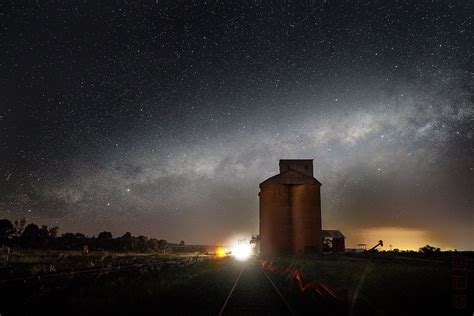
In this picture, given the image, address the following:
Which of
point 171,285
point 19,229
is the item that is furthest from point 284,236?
point 19,229

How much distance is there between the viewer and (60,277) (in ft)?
53.3

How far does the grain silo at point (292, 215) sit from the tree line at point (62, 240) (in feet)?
135

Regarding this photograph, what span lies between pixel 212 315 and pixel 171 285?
25.8 feet

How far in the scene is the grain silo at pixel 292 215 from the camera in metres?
51.4

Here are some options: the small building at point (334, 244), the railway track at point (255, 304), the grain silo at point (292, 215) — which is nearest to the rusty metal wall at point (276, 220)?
the grain silo at point (292, 215)

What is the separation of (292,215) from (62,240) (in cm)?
5543

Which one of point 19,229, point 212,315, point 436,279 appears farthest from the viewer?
point 19,229

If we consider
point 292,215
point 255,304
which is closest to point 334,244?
point 292,215

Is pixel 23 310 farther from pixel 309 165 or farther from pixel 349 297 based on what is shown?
pixel 309 165

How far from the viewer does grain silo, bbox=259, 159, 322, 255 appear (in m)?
51.4

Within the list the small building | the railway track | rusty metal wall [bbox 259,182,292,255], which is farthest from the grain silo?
the railway track

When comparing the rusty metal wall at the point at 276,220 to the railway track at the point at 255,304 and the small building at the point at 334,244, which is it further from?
the railway track at the point at 255,304

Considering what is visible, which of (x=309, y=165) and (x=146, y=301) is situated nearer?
(x=146, y=301)

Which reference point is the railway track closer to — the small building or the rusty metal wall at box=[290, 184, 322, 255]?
the rusty metal wall at box=[290, 184, 322, 255]
